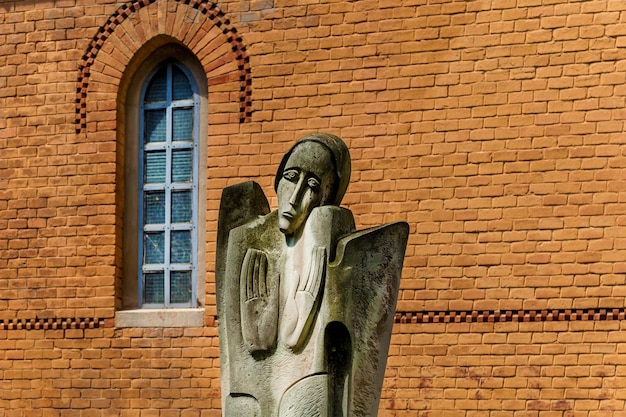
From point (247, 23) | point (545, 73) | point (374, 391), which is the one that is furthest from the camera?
point (247, 23)

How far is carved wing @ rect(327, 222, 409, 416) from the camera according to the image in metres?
5.16

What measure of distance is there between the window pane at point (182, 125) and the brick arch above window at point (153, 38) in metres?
0.59

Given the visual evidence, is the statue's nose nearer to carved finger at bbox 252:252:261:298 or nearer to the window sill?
carved finger at bbox 252:252:261:298

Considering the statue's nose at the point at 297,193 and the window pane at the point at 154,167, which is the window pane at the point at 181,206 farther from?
the statue's nose at the point at 297,193

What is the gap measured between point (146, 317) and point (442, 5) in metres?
4.16

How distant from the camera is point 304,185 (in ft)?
17.6

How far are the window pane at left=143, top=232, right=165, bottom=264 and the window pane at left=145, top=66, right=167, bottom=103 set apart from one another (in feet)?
4.59

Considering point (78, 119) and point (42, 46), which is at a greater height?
point (42, 46)

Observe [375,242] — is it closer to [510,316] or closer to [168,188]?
[510,316]

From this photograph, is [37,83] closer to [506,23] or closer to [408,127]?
[408,127]

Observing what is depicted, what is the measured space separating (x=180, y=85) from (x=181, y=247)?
5.49 feet

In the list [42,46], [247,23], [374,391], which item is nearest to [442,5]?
[247,23]

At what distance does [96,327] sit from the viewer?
11219 mm

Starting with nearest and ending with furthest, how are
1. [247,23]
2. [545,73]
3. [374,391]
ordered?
1. [374,391]
2. [545,73]
3. [247,23]
